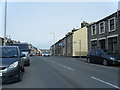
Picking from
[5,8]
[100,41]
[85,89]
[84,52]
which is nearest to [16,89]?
[85,89]

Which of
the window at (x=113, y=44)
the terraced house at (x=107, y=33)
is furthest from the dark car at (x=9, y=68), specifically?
the window at (x=113, y=44)

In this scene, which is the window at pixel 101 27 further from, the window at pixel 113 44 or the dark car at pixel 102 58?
the dark car at pixel 102 58

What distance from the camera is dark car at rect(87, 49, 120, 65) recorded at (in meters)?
18.8

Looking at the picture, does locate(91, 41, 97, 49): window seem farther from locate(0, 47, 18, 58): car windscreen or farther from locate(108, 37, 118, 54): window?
locate(0, 47, 18, 58): car windscreen

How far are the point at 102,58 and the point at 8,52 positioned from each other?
1244 cm

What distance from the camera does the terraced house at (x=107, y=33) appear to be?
2479cm

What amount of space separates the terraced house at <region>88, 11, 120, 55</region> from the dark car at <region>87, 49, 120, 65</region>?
1.34 m

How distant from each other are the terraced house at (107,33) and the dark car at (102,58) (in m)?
1.34

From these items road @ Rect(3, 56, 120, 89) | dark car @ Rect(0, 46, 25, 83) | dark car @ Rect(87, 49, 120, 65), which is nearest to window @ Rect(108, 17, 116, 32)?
dark car @ Rect(87, 49, 120, 65)

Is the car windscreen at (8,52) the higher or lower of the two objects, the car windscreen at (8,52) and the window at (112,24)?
the lower

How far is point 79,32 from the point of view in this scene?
154 ft

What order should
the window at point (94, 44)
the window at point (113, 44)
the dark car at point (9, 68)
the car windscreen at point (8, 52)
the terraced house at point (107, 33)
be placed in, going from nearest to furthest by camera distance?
the dark car at point (9, 68)
the car windscreen at point (8, 52)
the terraced house at point (107, 33)
the window at point (113, 44)
the window at point (94, 44)

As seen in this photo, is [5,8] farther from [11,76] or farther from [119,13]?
[11,76]

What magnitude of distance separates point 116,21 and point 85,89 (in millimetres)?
19124
